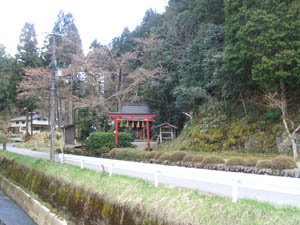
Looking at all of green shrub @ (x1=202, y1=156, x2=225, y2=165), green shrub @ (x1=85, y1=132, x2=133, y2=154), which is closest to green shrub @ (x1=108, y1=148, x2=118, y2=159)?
green shrub @ (x1=85, y1=132, x2=133, y2=154)

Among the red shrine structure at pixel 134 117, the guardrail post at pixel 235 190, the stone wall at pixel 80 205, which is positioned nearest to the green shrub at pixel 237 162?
the stone wall at pixel 80 205

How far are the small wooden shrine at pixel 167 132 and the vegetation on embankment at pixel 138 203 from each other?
13763 millimetres

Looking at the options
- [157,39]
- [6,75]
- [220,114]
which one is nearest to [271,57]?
[220,114]

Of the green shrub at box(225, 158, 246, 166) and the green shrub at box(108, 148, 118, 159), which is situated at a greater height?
the green shrub at box(225, 158, 246, 166)

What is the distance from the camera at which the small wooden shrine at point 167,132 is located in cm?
2469

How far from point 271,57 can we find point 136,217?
12.7 meters

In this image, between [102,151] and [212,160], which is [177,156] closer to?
[212,160]

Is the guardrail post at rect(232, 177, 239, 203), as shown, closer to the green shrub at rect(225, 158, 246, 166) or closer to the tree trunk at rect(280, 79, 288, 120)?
the green shrub at rect(225, 158, 246, 166)

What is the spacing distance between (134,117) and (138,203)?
16.4 metres

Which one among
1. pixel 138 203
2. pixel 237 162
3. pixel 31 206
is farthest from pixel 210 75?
pixel 138 203

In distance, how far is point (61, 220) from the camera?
8.29 meters

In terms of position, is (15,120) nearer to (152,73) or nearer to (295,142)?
(152,73)

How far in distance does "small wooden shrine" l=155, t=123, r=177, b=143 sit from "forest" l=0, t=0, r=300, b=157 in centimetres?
127

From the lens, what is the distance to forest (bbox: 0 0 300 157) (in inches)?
601
